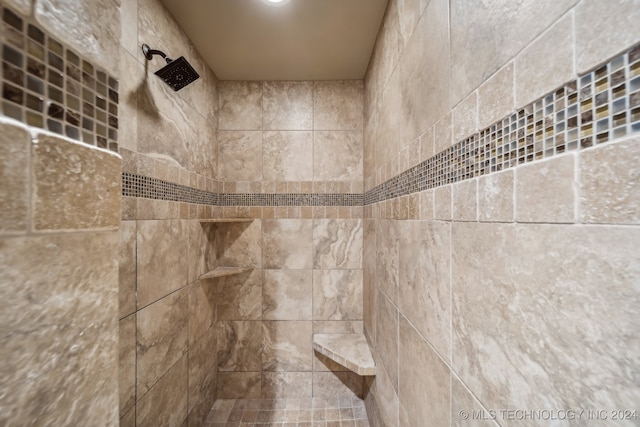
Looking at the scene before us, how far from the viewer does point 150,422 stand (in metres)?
1.03

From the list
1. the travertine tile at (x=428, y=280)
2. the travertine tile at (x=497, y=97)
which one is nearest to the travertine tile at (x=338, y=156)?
the travertine tile at (x=428, y=280)

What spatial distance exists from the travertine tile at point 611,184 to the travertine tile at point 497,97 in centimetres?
17

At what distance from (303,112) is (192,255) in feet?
4.11

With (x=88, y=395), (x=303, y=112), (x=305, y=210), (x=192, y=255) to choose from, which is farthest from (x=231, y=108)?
(x=88, y=395)

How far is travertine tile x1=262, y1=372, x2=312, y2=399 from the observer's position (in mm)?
1720

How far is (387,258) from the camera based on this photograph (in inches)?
45.1

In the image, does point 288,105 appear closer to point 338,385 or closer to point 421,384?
point 421,384

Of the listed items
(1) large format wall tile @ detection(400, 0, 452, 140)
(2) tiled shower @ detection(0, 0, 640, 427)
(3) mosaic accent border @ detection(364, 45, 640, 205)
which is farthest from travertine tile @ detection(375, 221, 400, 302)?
(3) mosaic accent border @ detection(364, 45, 640, 205)

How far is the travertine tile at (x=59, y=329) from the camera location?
0.22m

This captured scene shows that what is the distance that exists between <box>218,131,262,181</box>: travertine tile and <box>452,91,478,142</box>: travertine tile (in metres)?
1.46

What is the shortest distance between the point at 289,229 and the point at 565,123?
5.22 feet

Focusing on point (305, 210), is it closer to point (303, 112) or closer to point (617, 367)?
point (303, 112)

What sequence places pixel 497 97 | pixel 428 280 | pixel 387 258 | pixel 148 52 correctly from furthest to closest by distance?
pixel 387 258
pixel 148 52
pixel 428 280
pixel 497 97

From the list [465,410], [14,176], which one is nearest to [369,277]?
[465,410]
